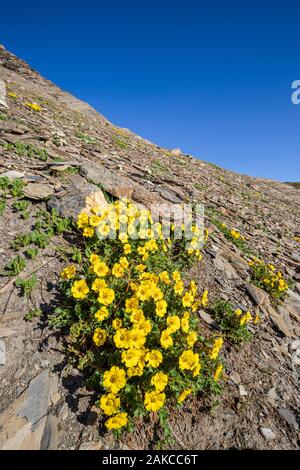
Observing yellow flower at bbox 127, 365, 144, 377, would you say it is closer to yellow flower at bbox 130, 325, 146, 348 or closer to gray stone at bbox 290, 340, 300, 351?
yellow flower at bbox 130, 325, 146, 348

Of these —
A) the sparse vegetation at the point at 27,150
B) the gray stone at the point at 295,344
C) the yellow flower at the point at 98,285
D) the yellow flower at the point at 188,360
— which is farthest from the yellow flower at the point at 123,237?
the sparse vegetation at the point at 27,150

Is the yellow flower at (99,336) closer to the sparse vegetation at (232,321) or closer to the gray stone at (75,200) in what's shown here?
the sparse vegetation at (232,321)

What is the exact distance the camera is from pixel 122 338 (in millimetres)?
3371

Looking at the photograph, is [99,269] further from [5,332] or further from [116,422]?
[116,422]

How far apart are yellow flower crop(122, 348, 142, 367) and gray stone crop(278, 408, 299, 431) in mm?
2186

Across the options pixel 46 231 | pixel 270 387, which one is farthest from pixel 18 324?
pixel 270 387

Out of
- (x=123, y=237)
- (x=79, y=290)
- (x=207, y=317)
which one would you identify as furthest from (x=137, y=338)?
(x=123, y=237)

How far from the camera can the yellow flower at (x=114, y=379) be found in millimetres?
3016

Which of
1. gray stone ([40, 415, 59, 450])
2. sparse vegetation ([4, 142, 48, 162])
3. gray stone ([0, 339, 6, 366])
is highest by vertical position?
sparse vegetation ([4, 142, 48, 162])

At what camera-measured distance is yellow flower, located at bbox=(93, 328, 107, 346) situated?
3.48m

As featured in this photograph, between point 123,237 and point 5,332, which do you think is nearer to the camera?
point 5,332

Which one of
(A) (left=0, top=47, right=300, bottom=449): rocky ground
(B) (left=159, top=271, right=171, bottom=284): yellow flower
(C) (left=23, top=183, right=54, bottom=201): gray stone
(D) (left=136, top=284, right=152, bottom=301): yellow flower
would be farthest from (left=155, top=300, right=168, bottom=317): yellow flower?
(C) (left=23, top=183, right=54, bottom=201): gray stone

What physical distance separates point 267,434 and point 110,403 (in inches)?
80.4

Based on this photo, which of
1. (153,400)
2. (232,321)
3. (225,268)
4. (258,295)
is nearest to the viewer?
(153,400)
